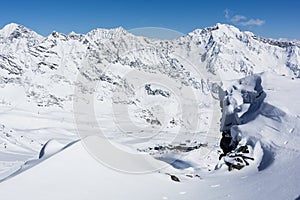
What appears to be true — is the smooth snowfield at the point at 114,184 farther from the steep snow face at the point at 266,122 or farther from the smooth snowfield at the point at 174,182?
the steep snow face at the point at 266,122

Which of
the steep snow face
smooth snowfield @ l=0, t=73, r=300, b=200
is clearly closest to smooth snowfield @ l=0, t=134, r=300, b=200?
smooth snowfield @ l=0, t=73, r=300, b=200

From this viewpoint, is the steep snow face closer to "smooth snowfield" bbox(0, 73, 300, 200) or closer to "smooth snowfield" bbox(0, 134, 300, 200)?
"smooth snowfield" bbox(0, 73, 300, 200)

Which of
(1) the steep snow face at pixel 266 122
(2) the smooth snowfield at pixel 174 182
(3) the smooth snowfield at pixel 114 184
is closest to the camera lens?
(3) the smooth snowfield at pixel 114 184

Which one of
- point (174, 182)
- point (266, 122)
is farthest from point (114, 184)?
point (266, 122)

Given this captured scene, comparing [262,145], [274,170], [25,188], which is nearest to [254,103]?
[262,145]

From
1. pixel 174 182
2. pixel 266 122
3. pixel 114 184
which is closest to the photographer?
pixel 114 184

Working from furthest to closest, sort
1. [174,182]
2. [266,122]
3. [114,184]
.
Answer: [266,122] → [174,182] → [114,184]

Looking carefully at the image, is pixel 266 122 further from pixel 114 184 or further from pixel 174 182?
pixel 114 184

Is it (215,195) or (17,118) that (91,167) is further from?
(17,118)

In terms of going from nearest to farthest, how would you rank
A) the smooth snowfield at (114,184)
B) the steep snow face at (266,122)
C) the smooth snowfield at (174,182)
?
the smooth snowfield at (114,184), the smooth snowfield at (174,182), the steep snow face at (266,122)

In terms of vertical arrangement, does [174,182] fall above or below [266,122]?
below

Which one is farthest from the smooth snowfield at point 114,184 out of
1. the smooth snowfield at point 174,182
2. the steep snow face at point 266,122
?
the steep snow face at point 266,122
